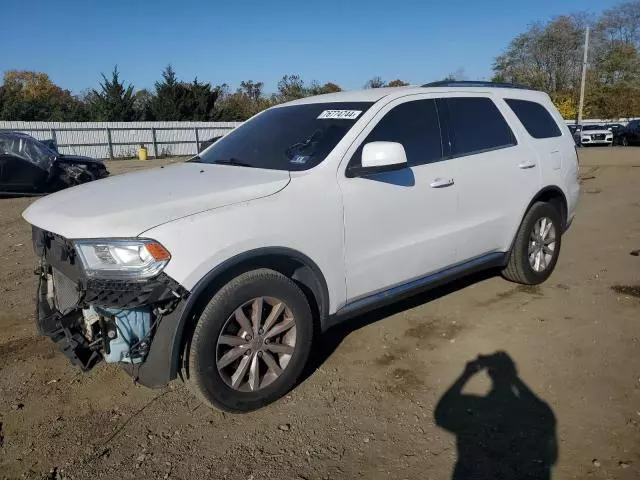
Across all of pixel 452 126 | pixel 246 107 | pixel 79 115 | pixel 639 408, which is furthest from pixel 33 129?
pixel 639 408

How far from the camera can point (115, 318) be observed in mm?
2670

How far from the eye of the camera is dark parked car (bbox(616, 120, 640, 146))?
3203cm

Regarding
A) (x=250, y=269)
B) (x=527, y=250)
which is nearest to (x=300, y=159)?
(x=250, y=269)

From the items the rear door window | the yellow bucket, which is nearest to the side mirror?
the rear door window

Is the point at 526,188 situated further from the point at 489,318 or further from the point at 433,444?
the point at 433,444

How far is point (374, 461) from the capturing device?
2666mm

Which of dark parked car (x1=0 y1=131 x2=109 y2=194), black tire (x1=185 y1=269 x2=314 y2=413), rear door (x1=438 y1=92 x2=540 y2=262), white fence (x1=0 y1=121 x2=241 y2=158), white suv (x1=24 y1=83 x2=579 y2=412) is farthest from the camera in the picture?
white fence (x1=0 y1=121 x2=241 y2=158)

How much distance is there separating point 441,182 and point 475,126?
2.69 feet

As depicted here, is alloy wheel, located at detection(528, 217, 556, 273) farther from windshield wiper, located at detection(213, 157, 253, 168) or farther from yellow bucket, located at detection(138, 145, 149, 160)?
yellow bucket, located at detection(138, 145, 149, 160)

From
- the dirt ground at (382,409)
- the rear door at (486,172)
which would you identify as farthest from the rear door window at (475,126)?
the dirt ground at (382,409)

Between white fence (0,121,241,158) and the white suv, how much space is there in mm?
28119

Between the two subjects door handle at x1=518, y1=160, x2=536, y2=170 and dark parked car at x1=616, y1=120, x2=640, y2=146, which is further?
dark parked car at x1=616, y1=120, x2=640, y2=146

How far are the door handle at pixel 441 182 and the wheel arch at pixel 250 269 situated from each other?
119 centimetres

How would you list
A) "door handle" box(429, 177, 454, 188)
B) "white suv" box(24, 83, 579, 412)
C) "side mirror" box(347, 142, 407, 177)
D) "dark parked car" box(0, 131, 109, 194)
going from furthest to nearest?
1. "dark parked car" box(0, 131, 109, 194)
2. "door handle" box(429, 177, 454, 188)
3. "side mirror" box(347, 142, 407, 177)
4. "white suv" box(24, 83, 579, 412)
